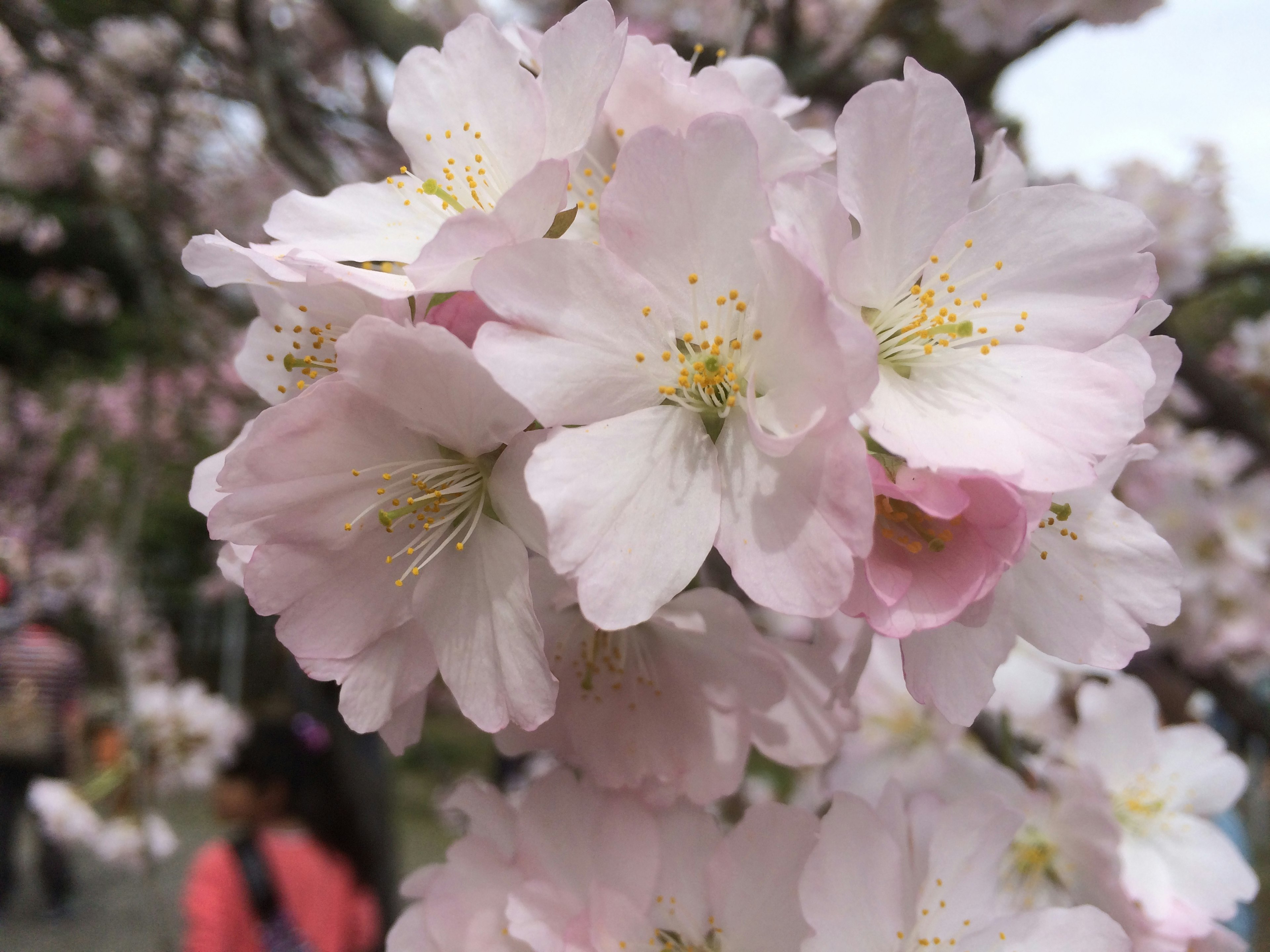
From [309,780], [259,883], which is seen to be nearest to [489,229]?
[259,883]

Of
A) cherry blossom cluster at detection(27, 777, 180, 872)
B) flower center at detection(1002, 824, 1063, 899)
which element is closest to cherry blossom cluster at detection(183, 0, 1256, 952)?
flower center at detection(1002, 824, 1063, 899)

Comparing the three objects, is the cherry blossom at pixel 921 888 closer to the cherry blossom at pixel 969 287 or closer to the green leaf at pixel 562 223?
the cherry blossom at pixel 969 287

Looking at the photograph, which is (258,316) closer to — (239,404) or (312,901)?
(312,901)

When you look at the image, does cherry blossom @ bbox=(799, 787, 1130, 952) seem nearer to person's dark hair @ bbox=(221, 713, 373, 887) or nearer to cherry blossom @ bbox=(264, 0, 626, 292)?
cherry blossom @ bbox=(264, 0, 626, 292)

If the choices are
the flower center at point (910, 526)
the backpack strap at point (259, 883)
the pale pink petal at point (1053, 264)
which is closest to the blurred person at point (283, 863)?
the backpack strap at point (259, 883)

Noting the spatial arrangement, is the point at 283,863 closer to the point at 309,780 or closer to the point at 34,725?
the point at 309,780
